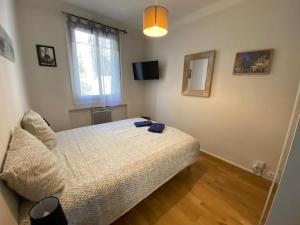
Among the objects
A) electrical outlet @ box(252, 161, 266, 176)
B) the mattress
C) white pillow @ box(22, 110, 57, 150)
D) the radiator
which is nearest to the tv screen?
the radiator

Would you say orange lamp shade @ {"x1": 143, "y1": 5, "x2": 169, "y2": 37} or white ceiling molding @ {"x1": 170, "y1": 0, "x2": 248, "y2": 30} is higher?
white ceiling molding @ {"x1": 170, "y1": 0, "x2": 248, "y2": 30}

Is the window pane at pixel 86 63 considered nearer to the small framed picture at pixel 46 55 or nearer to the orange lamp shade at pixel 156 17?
the small framed picture at pixel 46 55

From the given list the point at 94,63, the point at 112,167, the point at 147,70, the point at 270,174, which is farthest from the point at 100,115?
the point at 270,174

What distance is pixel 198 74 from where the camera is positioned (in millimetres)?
2660

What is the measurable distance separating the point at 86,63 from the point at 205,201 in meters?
3.06

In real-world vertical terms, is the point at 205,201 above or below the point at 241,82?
below

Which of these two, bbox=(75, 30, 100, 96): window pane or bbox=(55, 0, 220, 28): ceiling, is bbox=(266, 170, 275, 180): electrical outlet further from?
bbox=(75, 30, 100, 96): window pane

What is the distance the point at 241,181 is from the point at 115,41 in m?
3.53

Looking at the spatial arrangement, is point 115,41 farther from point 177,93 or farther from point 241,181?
point 241,181

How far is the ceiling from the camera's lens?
7.39 ft

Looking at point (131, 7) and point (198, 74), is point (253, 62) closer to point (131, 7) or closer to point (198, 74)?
point (198, 74)

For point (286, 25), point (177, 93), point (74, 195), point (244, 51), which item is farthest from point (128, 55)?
point (74, 195)

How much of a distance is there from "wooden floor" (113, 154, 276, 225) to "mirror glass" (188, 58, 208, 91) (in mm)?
1562

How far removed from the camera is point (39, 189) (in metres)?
0.87
